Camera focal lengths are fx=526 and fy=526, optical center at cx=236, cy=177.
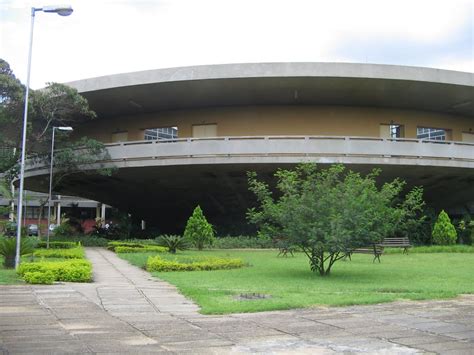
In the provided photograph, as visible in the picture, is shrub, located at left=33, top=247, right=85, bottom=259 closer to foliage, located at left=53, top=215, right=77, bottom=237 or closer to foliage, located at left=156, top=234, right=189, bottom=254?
foliage, located at left=156, top=234, right=189, bottom=254

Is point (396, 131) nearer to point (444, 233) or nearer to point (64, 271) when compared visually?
point (444, 233)

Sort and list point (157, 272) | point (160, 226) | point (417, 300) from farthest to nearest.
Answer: point (160, 226) → point (157, 272) → point (417, 300)

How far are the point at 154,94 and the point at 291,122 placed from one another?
808 centimetres

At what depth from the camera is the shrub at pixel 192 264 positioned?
54.3 ft

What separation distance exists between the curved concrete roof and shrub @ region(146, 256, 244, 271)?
A: 1190 centimetres

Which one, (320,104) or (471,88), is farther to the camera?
(320,104)

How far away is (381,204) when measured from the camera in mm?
15125

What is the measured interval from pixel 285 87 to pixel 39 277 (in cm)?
1856

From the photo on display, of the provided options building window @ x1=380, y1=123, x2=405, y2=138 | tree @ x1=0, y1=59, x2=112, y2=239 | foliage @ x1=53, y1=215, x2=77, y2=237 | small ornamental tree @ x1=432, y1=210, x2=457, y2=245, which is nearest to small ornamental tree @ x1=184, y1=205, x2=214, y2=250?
tree @ x1=0, y1=59, x2=112, y2=239

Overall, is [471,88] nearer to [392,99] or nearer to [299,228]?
[392,99]

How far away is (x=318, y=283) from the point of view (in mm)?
13578

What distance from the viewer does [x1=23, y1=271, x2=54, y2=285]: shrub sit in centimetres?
1277

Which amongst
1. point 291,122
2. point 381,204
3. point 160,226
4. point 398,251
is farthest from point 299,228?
point 160,226

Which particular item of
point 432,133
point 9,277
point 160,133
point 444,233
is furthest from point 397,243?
point 9,277
